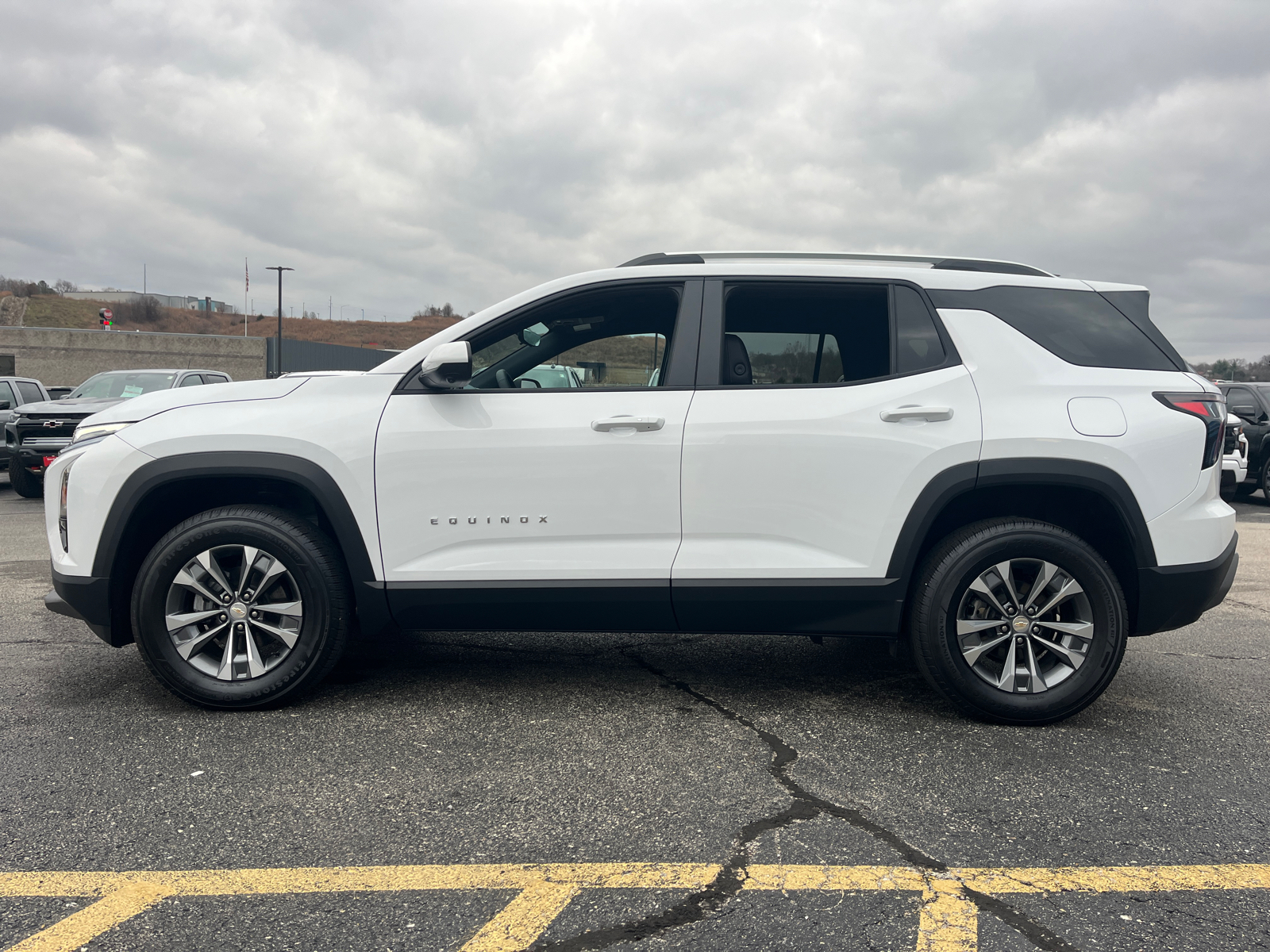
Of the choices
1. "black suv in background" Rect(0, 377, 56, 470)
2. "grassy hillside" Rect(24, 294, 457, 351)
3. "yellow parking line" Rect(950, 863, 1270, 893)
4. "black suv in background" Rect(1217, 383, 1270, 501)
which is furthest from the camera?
"grassy hillside" Rect(24, 294, 457, 351)

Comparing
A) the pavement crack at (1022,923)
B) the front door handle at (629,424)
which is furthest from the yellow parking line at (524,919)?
the front door handle at (629,424)

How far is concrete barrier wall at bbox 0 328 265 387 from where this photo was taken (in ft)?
160

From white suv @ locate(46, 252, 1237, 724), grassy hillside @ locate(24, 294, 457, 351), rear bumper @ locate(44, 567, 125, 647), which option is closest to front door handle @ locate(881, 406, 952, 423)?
white suv @ locate(46, 252, 1237, 724)

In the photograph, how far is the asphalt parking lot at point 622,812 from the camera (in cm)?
235

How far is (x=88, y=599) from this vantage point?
3.83 m

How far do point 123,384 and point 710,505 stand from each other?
1227 centimetres

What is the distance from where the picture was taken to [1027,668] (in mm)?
3791

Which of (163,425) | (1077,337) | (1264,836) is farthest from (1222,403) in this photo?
(163,425)

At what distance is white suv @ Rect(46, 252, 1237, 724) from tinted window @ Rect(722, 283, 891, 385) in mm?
26

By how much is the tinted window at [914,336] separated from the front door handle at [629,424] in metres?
1.06

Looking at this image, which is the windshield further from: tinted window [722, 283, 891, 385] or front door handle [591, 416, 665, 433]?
tinted window [722, 283, 891, 385]

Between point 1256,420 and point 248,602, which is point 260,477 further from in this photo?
point 1256,420

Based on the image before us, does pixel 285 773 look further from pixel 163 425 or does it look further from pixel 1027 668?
pixel 1027 668

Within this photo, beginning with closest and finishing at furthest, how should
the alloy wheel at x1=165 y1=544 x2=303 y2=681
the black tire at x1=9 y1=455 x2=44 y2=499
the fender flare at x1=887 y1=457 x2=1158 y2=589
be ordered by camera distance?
the fender flare at x1=887 y1=457 x2=1158 y2=589, the alloy wheel at x1=165 y1=544 x2=303 y2=681, the black tire at x1=9 y1=455 x2=44 y2=499
